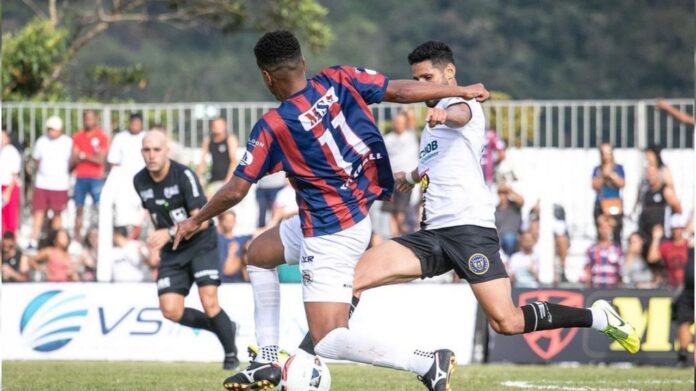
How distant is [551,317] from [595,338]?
638 cm

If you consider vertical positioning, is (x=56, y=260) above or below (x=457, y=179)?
below

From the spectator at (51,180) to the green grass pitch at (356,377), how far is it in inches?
161

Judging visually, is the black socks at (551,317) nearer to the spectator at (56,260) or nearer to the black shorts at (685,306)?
the black shorts at (685,306)

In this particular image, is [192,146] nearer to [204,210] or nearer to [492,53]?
[204,210]

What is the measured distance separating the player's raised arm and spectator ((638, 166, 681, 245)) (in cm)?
985

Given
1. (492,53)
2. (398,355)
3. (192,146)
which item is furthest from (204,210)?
(492,53)

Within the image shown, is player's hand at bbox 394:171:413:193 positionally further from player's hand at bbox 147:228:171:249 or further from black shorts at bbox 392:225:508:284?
player's hand at bbox 147:228:171:249

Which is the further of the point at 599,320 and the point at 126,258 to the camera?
the point at 126,258

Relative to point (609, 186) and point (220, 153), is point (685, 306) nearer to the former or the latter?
point (609, 186)

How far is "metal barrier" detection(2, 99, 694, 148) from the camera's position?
63.7 feet

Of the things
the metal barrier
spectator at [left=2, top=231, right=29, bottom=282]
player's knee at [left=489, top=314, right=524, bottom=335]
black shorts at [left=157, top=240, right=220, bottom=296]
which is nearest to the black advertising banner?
the metal barrier

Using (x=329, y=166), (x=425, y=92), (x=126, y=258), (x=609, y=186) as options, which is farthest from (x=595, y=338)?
(x=425, y=92)

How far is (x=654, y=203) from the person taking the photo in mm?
18188

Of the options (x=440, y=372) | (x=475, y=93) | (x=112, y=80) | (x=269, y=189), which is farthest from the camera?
(x=112, y=80)
